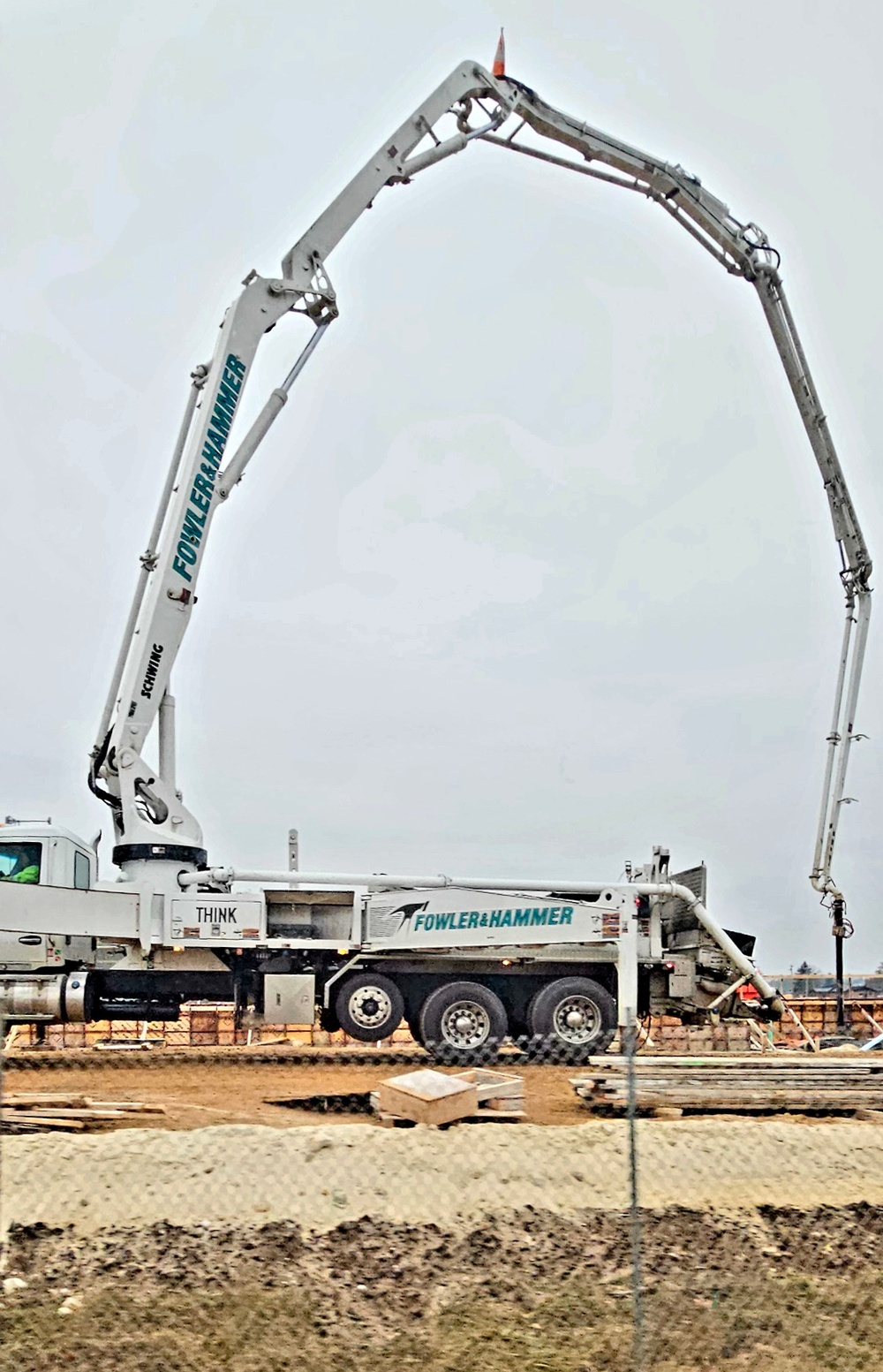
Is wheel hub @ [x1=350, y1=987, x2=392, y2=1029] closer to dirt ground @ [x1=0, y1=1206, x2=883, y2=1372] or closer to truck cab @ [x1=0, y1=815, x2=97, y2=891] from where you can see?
truck cab @ [x1=0, y1=815, x2=97, y2=891]

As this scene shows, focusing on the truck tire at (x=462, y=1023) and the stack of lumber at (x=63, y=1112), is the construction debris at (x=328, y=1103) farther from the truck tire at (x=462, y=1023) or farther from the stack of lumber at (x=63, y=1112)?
the truck tire at (x=462, y=1023)

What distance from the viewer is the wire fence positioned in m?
5.84

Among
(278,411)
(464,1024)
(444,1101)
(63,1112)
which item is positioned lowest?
(63,1112)

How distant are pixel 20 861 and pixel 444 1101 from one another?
7.19 meters

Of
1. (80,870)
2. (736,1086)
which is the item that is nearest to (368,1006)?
(80,870)

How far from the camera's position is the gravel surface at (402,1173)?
7.39m

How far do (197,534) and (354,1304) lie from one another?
458 inches

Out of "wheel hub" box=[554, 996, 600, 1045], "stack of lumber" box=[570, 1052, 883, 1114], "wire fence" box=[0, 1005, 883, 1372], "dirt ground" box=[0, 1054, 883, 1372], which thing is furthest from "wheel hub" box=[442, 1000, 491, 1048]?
"dirt ground" box=[0, 1054, 883, 1372]

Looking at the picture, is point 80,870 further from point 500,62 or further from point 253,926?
point 500,62

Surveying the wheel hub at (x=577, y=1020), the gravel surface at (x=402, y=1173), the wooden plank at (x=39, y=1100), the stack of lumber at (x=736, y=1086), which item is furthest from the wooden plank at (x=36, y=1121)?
the wheel hub at (x=577, y=1020)

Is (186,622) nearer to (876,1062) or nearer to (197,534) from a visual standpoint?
(197,534)

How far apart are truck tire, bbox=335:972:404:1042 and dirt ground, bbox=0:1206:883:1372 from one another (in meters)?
7.42

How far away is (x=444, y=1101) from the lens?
384 inches

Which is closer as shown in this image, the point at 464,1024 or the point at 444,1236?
the point at 444,1236
